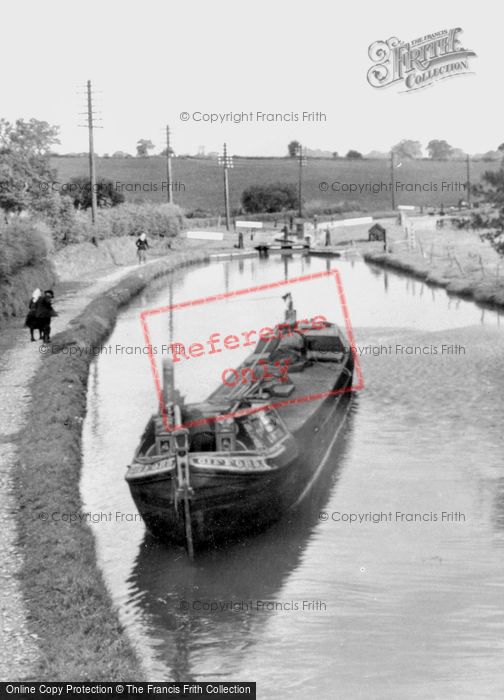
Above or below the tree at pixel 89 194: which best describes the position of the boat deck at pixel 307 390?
below

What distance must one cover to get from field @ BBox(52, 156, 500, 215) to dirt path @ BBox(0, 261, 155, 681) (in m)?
77.2

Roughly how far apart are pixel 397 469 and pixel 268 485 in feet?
16.8

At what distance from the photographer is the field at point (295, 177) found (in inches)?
4842

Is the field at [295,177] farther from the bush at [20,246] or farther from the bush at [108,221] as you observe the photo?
the bush at [20,246]

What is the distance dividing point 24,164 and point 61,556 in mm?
41450

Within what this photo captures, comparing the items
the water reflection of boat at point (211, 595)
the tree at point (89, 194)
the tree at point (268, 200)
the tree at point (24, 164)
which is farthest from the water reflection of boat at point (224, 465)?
the tree at point (268, 200)

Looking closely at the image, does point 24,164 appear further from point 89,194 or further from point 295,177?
point 295,177

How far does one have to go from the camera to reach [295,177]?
134m

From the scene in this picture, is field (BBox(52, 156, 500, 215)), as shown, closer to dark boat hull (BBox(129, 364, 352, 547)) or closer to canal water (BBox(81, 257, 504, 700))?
canal water (BBox(81, 257, 504, 700))

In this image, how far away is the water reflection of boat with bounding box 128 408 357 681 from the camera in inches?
549

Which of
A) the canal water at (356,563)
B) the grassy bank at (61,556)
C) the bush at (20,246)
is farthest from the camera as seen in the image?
the bush at (20,246)

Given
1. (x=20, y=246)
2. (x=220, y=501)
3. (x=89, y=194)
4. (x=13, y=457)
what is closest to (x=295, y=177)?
(x=89, y=194)

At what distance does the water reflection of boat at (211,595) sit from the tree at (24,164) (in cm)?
3789

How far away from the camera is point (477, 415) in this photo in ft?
85.7
